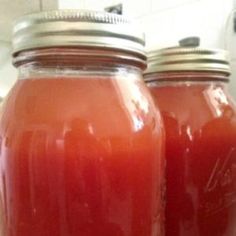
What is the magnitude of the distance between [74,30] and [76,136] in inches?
3.1

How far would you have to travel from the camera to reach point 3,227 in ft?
1.00

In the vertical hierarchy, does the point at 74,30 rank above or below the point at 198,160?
above

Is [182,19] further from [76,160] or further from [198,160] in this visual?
[76,160]

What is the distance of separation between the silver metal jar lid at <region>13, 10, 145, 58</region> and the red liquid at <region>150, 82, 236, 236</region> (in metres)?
0.12

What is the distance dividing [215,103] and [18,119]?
213 mm

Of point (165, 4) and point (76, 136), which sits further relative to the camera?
point (165, 4)

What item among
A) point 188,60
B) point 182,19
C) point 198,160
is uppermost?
point 182,19

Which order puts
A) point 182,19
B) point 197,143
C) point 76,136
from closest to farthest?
point 76,136 → point 197,143 → point 182,19

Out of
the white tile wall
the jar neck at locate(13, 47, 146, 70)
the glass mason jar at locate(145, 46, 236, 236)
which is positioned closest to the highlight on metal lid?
the glass mason jar at locate(145, 46, 236, 236)

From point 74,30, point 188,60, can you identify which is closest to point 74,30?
point 74,30

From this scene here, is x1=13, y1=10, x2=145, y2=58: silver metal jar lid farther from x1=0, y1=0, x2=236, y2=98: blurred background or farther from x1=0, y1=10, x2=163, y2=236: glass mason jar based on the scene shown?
x1=0, y1=0, x2=236, y2=98: blurred background

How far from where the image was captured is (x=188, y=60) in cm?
39

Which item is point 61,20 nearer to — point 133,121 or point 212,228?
point 133,121

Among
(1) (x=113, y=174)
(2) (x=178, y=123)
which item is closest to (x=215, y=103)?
(2) (x=178, y=123)
